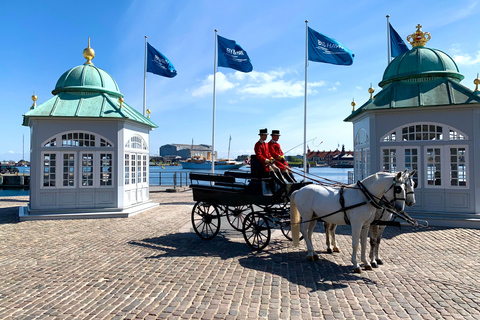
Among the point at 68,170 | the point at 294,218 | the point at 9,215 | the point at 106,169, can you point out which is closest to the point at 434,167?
the point at 294,218

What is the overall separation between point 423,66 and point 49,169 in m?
14.1

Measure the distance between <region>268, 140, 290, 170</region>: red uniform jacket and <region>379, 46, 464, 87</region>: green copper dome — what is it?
661cm

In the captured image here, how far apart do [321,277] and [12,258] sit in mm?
6344

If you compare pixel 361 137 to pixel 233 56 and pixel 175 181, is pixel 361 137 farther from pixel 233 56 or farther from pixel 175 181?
pixel 175 181

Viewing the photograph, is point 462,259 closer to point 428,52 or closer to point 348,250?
point 348,250

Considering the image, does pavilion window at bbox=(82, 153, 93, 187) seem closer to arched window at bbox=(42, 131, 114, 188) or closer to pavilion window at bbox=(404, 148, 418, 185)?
arched window at bbox=(42, 131, 114, 188)

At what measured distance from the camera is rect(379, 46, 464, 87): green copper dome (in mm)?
11172

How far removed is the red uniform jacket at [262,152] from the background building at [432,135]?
5.06 m

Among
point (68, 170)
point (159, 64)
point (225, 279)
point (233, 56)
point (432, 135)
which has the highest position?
point (233, 56)

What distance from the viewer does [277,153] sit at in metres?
7.88

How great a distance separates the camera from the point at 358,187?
20.7 feet

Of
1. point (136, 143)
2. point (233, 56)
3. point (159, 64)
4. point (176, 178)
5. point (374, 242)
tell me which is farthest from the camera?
point (176, 178)

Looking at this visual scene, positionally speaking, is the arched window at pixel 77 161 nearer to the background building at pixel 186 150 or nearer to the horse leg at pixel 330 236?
the horse leg at pixel 330 236

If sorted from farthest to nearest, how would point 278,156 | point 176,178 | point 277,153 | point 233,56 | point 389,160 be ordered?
point 176,178 < point 233,56 < point 389,160 < point 277,153 < point 278,156
